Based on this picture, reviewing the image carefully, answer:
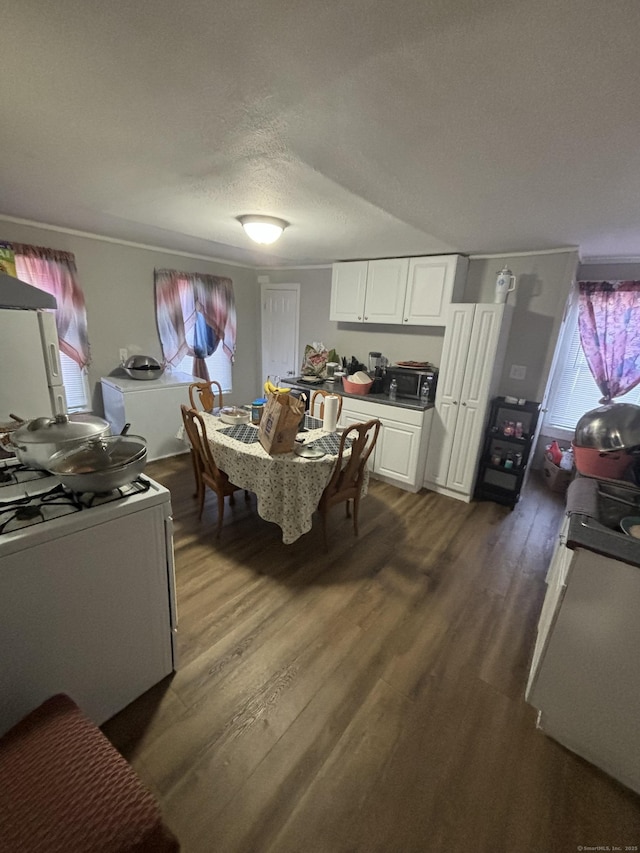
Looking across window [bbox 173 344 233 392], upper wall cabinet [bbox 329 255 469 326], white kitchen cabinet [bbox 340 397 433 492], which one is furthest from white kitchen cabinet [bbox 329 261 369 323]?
window [bbox 173 344 233 392]

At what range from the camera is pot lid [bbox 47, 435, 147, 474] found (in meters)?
1.28

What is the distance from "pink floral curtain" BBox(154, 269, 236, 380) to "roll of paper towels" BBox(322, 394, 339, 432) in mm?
2525

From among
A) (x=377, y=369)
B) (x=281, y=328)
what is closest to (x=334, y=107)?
(x=377, y=369)

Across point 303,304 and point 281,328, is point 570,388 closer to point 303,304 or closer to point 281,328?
point 303,304

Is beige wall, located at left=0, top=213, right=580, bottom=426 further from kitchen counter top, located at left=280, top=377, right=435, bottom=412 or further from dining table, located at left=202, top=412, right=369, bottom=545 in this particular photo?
dining table, located at left=202, top=412, right=369, bottom=545

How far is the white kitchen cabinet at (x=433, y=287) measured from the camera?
10.5 feet

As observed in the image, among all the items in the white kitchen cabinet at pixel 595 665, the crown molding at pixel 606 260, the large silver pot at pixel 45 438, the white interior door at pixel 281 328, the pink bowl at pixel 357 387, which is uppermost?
the crown molding at pixel 606 260

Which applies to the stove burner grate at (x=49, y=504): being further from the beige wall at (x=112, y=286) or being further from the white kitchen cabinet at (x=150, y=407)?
the beige wall at (x=112, y=286)

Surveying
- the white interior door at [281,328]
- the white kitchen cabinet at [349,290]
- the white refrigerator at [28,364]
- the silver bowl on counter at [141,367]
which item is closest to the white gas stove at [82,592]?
the white refrigerator at [28,364]

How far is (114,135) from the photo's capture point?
4.65 ft

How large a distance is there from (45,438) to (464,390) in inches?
118

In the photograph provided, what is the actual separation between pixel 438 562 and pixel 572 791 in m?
1.23

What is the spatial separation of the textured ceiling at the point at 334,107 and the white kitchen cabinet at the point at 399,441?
1.63 metres

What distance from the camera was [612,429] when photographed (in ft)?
6.07
